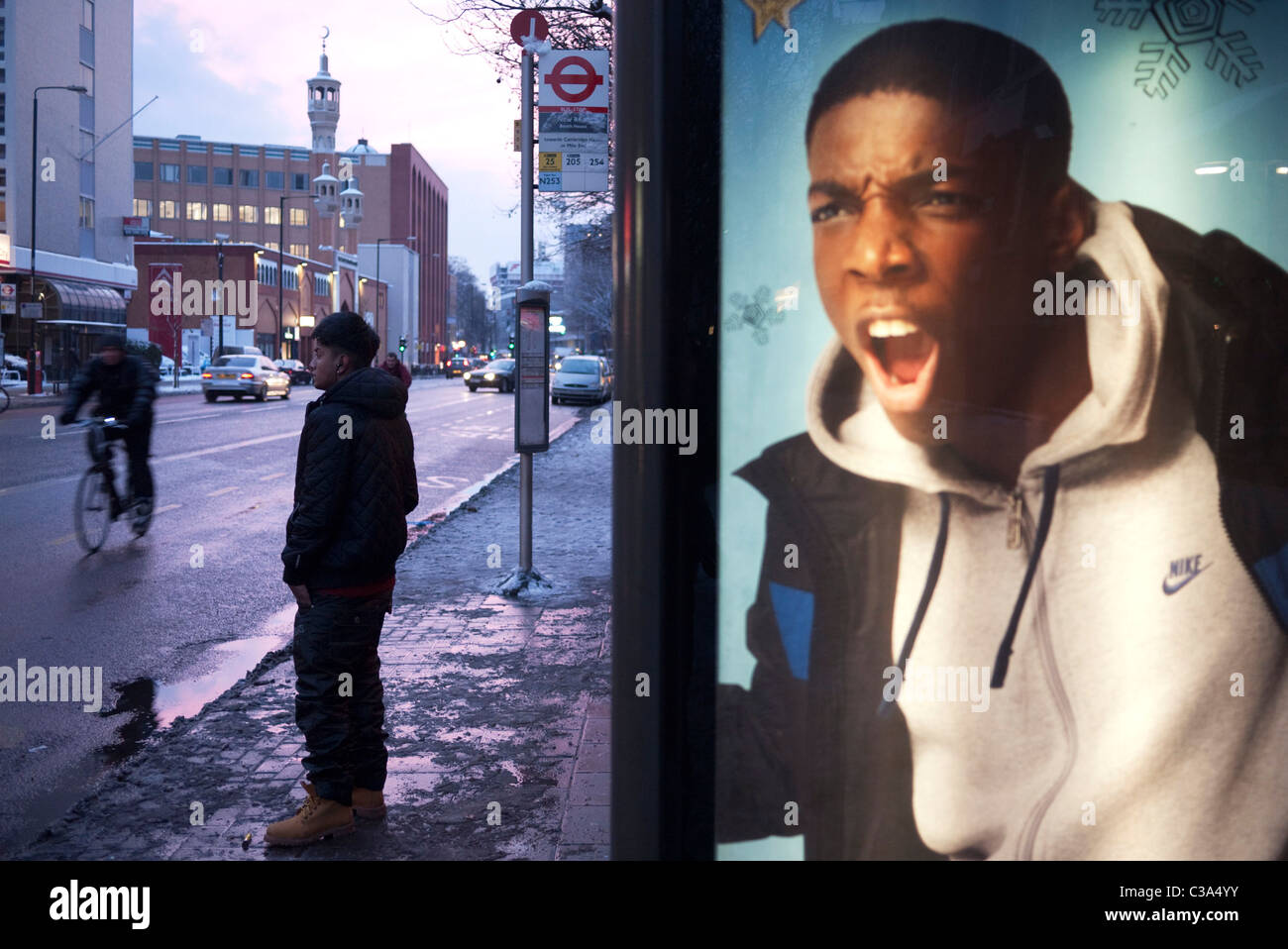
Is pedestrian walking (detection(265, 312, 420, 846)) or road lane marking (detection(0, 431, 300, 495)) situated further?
road lane marking (detection(0, 431, 300, 495))

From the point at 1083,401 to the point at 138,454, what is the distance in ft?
32.6

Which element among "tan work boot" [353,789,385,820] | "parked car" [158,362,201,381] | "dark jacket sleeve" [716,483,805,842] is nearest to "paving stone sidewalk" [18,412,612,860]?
"tan work boot" [353,789,385,820]

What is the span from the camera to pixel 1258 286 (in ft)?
8.47

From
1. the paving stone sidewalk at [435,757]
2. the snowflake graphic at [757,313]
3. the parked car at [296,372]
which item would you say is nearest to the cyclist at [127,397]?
the paving stone sidewalk at [435,757]

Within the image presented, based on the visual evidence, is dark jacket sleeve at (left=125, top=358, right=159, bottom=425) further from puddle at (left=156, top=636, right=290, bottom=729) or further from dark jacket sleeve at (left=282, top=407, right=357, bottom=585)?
dark jacket sleeve at (left=282, top=407, right=357, bottom=585)

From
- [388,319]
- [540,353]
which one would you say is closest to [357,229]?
[388,319]

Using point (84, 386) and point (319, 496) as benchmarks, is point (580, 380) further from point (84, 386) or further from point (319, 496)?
point (319, 496)

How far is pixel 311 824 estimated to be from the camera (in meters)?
4.34

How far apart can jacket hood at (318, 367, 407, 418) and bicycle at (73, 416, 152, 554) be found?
22.9ft

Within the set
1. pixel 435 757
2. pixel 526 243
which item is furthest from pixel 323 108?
pixel 435 757

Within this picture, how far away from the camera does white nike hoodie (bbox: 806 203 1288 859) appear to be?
2584 mm
